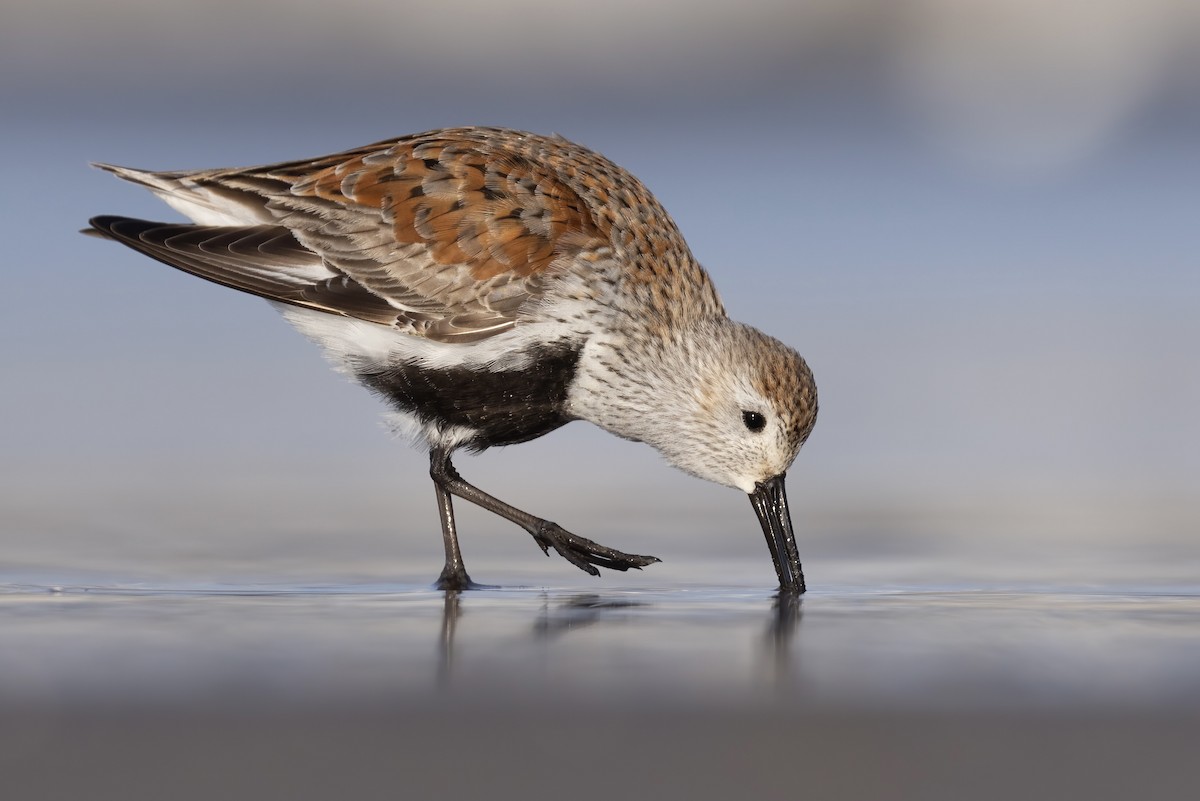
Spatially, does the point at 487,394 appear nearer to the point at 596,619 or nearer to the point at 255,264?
the point at 255,264

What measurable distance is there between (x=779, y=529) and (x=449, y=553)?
1.20m

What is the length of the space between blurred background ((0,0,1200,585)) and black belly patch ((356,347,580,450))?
52cm

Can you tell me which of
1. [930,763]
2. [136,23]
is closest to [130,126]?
[136,23]

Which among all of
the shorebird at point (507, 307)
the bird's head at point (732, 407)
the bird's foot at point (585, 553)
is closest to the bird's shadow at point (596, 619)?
the bird's foot at point (585, 553)

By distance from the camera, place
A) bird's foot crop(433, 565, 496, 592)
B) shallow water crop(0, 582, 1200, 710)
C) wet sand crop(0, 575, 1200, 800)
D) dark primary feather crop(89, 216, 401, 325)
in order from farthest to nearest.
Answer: dark primary feather crop(89, 216, 401, 325) < bird's foot crop(433, 565, 496, 592) < shallow water crop(0, 582, 1200, 710) < wet sand crop(0, 575, 1200, 800)

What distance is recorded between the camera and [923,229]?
32.5 feet

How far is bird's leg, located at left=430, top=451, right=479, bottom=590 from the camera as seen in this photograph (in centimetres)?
511

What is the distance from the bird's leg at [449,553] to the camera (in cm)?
511

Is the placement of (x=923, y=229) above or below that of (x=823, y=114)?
below

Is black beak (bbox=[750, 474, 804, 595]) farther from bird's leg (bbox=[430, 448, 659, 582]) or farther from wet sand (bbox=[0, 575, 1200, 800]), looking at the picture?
wet sand (bbox=[0, 575, 1200, 800])

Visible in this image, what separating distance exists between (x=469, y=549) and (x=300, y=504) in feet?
2.76

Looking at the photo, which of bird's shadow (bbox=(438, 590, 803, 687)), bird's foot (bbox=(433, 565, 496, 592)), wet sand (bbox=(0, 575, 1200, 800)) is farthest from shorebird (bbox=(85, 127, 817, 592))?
wet sand (bbox=(0, 575, 1200, 800))

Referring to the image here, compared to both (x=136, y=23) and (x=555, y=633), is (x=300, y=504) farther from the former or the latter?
(x=136, y=23)

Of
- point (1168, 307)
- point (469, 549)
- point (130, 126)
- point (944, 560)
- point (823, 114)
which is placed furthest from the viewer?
point (823, 114)
